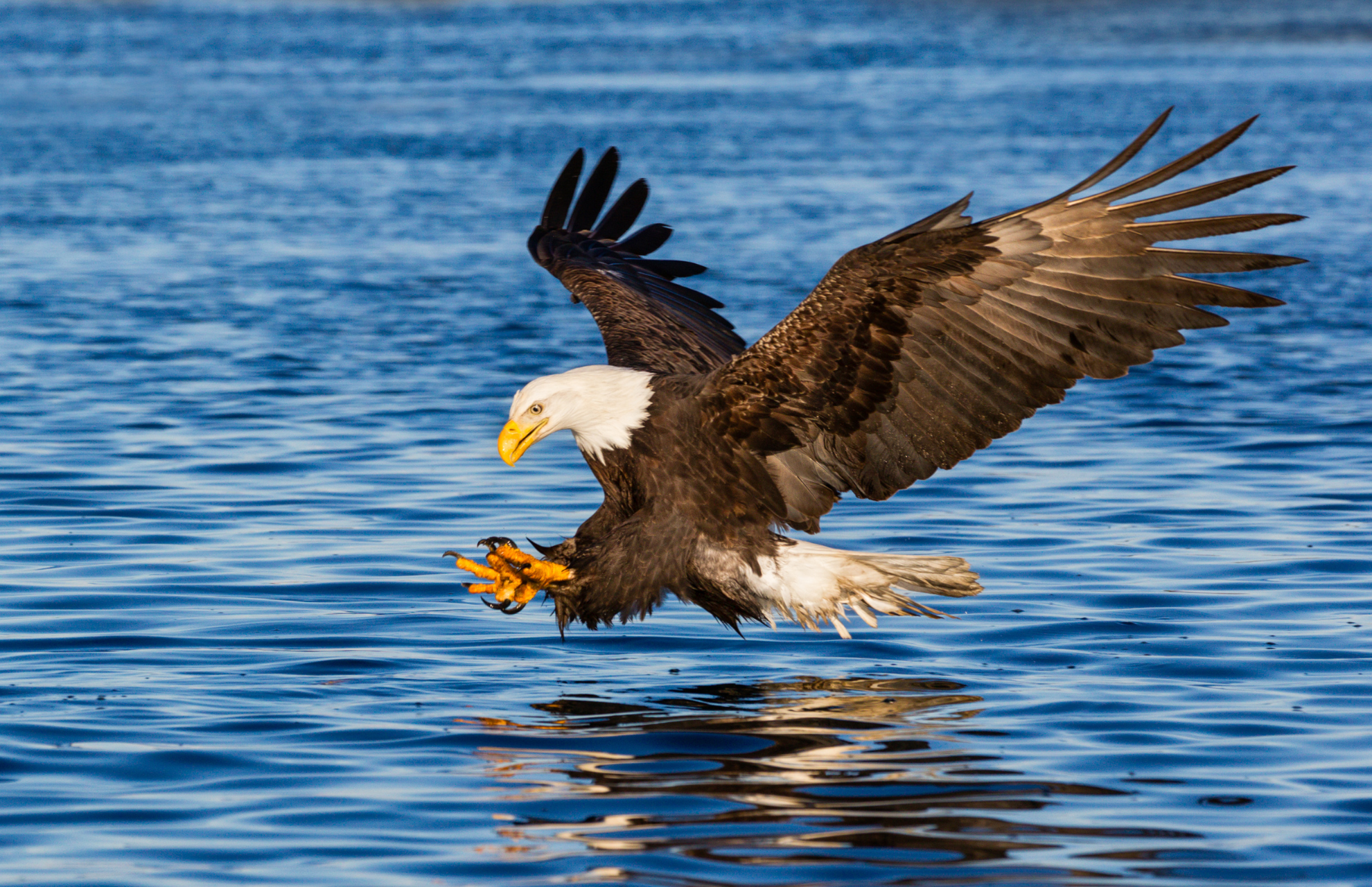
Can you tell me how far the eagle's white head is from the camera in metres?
5.82

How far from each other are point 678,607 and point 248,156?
17850 mm

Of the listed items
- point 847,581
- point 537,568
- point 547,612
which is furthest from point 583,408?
point 547,612

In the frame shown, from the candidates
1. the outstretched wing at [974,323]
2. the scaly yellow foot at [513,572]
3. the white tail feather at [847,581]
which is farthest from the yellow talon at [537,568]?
the outstretched wing at [974,323]

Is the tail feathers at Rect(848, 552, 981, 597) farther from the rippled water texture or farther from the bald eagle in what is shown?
the rippled water texture

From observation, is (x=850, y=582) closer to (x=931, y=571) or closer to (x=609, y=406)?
(x=931, y=571)

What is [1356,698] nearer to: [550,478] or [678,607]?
[678,607]

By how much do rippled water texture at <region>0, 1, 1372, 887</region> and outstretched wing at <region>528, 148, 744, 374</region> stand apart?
102 cm

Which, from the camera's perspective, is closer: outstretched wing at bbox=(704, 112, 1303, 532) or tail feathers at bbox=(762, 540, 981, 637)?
outstretched wing at bbox=(704, 112, 1303, 532)

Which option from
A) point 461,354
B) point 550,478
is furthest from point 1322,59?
point 550,478

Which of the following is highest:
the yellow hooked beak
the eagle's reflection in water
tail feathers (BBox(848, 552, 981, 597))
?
the yellow hooked beak

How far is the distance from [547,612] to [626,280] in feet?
5.05

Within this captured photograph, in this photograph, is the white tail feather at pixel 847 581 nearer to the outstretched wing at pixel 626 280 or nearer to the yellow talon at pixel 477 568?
the yellow talon at pixel 477 568

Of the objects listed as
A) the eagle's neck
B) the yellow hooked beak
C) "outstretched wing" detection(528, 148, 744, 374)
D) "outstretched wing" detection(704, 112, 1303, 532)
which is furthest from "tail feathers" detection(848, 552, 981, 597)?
"outstretched wing" detection(528, 148, 744, 374)

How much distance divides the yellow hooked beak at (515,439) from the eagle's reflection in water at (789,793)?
0.76 meters
